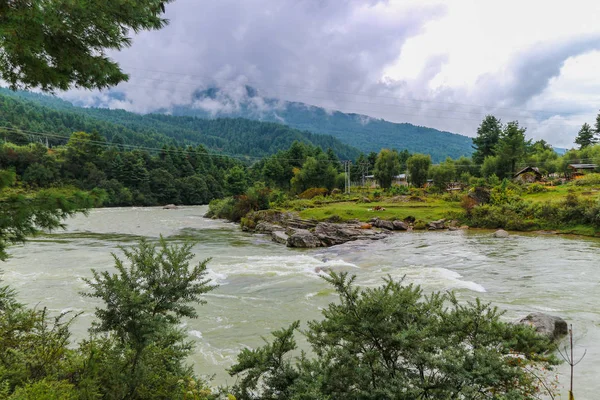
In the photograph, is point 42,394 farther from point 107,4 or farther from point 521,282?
point 521,282

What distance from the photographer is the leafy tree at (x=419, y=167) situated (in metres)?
75.4

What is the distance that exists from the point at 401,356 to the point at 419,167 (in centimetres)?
7557

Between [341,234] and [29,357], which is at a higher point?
[29,357]

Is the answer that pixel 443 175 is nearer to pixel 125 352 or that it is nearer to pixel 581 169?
pixel 581 169

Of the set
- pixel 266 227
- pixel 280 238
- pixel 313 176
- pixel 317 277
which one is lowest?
pixel 266 227

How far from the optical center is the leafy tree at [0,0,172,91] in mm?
3570

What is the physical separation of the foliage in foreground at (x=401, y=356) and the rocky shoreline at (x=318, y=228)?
23349 mm

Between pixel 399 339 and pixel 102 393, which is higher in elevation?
pixel 399 339

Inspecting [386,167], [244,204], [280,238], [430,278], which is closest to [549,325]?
[430,278]

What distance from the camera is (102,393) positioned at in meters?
4.57

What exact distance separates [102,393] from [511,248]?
26603mm

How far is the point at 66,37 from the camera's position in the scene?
4391 mm

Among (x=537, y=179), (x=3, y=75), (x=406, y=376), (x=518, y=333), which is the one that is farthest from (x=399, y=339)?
(x=537, y=179)

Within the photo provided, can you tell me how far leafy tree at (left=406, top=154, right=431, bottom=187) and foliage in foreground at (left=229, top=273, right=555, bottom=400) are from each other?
74.1 meters
